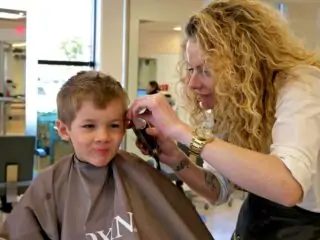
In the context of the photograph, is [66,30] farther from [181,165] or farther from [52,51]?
[181,165]

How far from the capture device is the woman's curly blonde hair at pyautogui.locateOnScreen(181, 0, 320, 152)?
123 centimetres

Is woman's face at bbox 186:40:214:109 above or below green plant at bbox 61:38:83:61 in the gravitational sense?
below

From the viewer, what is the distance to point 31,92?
5.00m

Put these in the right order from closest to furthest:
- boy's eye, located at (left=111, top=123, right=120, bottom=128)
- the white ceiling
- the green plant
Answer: boy's eye, located at (left=111, top=123, right=120, bottom=128)
the green plant
the white ceiling

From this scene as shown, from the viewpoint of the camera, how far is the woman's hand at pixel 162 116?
1201 millimetres

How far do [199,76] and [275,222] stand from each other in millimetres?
448

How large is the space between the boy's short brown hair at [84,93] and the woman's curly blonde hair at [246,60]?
10.4 inches

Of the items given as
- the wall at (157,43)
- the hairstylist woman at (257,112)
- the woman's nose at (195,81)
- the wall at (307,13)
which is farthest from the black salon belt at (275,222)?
the wall at (307,13)

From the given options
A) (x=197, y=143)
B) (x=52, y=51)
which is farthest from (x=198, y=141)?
(x=52, y=51)

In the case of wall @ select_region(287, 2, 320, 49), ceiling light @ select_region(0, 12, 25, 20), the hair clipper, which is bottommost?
the hair clipper

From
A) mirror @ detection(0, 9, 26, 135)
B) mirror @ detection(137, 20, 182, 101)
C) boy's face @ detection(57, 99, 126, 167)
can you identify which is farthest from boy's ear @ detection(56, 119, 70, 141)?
mirror @ detection(137, 20, 182, 101)

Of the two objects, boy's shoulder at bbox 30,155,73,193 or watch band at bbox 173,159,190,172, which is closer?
boy's shoulder at bbox 30,155,73,193

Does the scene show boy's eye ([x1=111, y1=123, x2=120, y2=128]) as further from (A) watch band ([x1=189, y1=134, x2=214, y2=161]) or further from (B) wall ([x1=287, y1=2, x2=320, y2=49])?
(B) wall ([x1=287, y1=2, x2=320, y2=49])

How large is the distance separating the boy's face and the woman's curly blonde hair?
0.90ft
